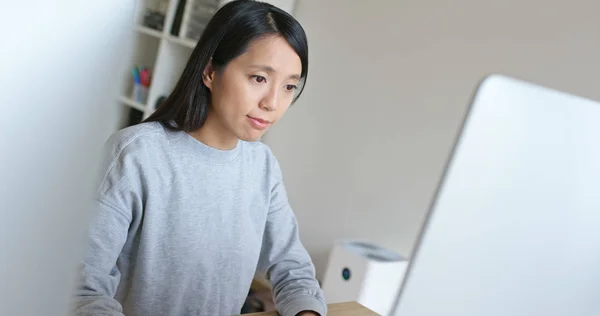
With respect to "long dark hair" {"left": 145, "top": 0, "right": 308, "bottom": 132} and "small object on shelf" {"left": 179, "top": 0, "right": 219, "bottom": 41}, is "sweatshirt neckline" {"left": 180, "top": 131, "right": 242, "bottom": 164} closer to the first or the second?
"long dark hair" {"left": 145, "top": 0, "right": 308, "bottom": 132}

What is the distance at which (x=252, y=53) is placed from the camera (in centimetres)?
101

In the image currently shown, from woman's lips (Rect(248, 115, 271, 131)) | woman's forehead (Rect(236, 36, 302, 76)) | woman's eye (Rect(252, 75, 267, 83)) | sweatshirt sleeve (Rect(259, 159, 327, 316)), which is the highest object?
woman's forehead (Rect(236, 36, 302, 76))

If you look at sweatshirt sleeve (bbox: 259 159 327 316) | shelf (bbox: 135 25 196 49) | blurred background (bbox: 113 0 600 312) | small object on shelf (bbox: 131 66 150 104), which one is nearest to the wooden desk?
sweatshirt sleeve (bbox: 259 159 327 316)

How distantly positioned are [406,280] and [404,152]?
220 centimetres

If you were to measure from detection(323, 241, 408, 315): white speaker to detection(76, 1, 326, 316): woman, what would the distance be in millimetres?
1355

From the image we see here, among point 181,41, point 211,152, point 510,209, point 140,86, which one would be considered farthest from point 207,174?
point 140,86

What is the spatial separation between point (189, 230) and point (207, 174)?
3.8 inches

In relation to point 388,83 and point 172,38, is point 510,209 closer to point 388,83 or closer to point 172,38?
point 388,83

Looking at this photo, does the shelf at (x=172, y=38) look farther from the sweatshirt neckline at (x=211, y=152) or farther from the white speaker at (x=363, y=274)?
the sweatshirt neckline at (x=211, y=152)

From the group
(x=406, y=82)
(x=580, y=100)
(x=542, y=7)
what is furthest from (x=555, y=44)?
(x=580, y=100)

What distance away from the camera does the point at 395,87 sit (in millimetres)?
2799

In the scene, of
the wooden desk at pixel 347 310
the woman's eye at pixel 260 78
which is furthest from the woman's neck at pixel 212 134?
the wooden desk at pixel 347 310

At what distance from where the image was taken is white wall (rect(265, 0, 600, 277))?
7.80 ft

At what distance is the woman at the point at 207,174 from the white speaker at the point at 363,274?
1.36 meters
